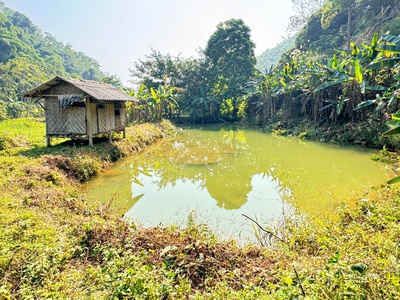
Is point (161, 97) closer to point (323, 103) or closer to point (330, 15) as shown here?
point (323, 103)

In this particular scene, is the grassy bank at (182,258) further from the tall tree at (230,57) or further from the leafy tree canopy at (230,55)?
the leafy tree canopy at (230,55)

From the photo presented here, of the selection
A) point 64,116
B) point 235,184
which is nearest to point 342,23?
point 235,184

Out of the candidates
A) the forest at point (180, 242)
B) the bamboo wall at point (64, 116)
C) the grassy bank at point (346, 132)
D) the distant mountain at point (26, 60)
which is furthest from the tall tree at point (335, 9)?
the distant mountain at point (26, 60)

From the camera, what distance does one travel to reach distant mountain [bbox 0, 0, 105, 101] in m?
35.4

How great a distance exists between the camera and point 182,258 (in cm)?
342

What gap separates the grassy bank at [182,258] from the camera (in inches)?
99.0

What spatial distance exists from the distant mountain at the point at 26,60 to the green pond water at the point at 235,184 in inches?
665

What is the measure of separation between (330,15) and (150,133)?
25.2 metres

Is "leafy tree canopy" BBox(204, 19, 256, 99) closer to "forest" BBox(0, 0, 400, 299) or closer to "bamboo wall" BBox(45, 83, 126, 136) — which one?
"forest" BBox(0, 0, 400, 299)

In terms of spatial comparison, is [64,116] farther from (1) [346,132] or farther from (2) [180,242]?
(1) [346,132]

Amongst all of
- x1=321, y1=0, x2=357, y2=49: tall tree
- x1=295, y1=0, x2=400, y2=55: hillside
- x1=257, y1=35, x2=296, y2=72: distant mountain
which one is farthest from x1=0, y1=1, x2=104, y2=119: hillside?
x1=257, y1=35, x2=296, y2=72: distant mountain

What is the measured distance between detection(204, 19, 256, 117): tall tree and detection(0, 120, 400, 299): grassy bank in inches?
Result: 995

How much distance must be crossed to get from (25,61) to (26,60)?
3092 millimetres

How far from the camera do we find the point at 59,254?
11.3ft
